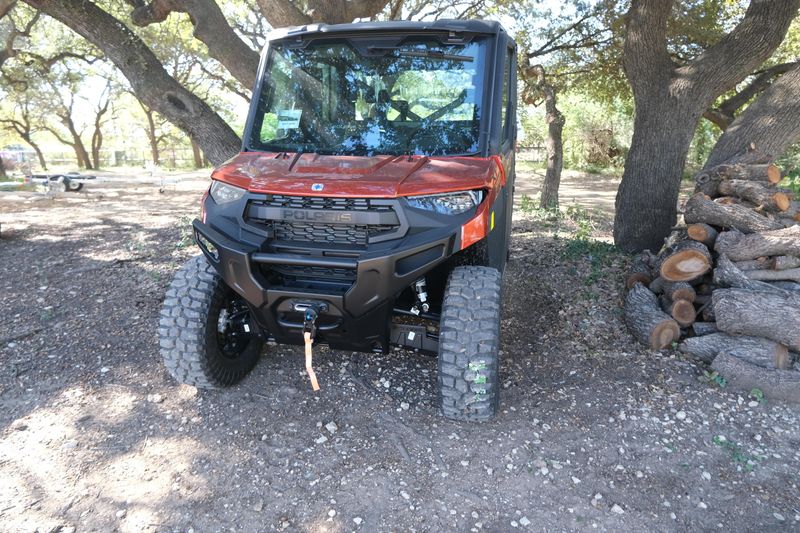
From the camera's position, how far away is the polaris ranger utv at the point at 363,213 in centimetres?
294

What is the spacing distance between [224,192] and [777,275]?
13.7 ft

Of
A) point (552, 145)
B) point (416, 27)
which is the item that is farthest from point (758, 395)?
point (552, 145)

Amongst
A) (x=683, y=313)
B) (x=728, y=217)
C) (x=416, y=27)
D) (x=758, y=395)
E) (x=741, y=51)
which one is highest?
(x=741, y=51)

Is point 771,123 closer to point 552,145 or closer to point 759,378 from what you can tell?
point 759,378

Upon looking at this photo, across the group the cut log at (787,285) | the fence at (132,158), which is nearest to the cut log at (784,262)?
the cut log at (787,285)

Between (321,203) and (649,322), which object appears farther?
(649,322)

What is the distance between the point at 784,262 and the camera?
170 inches

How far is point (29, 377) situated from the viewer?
395 cm

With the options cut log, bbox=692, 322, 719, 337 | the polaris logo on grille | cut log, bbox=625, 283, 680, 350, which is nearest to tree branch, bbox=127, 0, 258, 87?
the polaris logo on grille

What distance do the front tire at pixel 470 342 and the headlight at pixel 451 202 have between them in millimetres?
398

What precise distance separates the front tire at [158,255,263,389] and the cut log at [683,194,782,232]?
3.89 metres

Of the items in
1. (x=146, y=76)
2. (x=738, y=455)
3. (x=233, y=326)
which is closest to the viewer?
(x=738, y=455)

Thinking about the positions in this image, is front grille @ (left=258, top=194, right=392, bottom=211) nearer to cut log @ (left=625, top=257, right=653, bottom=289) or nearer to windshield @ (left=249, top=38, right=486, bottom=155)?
windshield @ (left=249, top=38, right=486, bottom=155)

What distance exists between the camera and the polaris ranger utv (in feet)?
9.64
